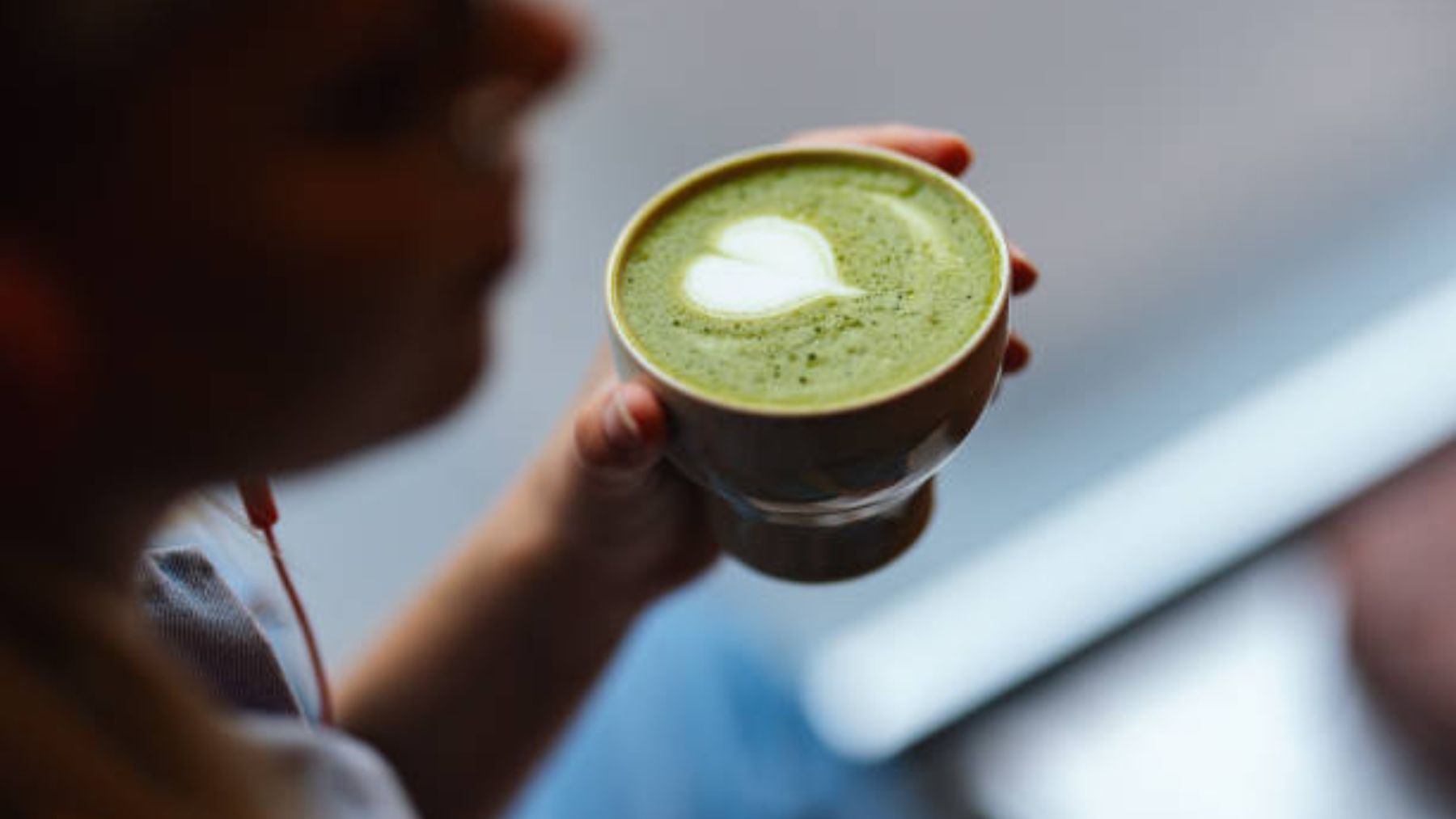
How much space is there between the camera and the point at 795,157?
24.8 inches

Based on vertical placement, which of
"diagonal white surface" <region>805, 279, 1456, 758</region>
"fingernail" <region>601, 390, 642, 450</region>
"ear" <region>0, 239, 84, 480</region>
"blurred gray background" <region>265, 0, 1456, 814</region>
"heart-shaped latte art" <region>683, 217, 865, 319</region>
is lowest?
"diagonal white surface" <region>805, 279, 1456, 758</region>

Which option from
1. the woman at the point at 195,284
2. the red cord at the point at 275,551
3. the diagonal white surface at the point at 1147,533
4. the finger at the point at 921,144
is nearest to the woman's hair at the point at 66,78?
the woman at the point at 195,284

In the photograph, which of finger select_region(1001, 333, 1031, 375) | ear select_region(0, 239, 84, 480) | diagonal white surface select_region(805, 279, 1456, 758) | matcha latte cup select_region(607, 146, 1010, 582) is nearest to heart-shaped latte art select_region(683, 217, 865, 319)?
matcha latte cup select_region(607, 146, 1010, 582)

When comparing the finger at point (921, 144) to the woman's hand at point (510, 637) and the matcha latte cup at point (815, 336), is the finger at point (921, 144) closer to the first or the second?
the matcha latte cup at point (815, 336)

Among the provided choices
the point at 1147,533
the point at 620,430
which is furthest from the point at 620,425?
the point at 1147,533

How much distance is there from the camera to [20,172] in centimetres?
32

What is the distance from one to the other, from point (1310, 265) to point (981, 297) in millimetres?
845

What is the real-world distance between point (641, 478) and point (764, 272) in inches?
4.8

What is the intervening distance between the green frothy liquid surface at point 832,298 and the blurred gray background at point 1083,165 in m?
0.62

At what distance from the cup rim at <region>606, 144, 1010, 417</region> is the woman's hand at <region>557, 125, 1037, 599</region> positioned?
0.02 m

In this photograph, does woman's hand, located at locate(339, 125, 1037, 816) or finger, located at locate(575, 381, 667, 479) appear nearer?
finger, located at locate(575, 381, 667, 479)

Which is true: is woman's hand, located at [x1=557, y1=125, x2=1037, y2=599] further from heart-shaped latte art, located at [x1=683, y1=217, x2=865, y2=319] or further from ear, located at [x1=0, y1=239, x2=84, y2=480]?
ear, located at [x1=0, y1=239, x2=84, y2=480]

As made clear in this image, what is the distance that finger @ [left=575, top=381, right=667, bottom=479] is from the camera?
0.54 meters

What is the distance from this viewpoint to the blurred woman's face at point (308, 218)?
13.3 inches
